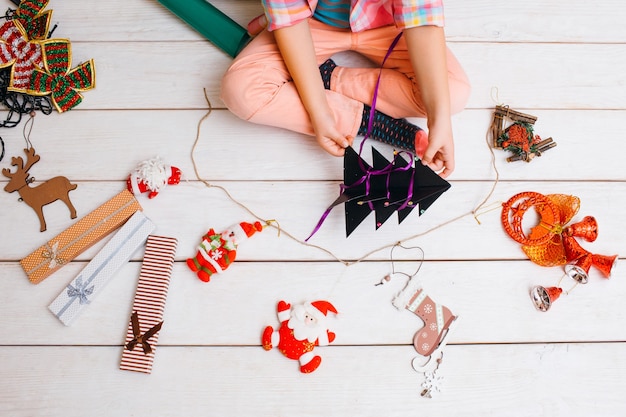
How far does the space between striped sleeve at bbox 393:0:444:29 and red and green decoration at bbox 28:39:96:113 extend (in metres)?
0.64

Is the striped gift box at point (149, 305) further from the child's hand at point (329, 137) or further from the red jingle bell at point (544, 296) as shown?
the red jingle bell at point (544, 296)

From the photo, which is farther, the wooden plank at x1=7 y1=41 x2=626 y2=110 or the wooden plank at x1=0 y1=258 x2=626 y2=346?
the wooden plank at x1=7 y1=41 x2=626 y2=110

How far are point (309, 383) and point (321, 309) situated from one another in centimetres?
13

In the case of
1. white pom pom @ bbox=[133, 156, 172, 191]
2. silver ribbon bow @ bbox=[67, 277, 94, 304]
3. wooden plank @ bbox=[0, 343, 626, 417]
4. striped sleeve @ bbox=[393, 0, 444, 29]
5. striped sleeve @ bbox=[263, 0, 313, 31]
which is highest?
striped sleeve @ bbox=[393, 0, 444, 29]

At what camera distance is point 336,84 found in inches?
37.9

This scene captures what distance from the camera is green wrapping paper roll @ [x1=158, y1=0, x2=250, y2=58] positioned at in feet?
3.30

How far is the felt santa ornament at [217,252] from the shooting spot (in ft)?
2.93

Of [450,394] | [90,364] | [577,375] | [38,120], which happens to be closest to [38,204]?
[38,120]

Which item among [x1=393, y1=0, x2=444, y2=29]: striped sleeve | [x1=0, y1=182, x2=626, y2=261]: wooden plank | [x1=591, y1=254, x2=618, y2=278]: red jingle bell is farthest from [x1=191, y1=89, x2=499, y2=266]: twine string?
[x1=393, y1=0, x2=444, y2=29]: striped sleeve

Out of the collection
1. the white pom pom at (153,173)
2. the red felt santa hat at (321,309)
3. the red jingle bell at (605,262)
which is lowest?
the red felt santa hat at (321,309)

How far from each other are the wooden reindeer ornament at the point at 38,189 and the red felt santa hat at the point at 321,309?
1.61 ft

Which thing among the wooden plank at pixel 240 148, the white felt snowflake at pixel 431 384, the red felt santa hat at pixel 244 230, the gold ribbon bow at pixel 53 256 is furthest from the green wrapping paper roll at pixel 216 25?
the white felt snowflake at pixel 431 384

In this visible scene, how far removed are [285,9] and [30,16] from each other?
0.56 m

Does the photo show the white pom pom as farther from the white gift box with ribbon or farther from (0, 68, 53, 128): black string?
(0, 68, 53, 128): black string
